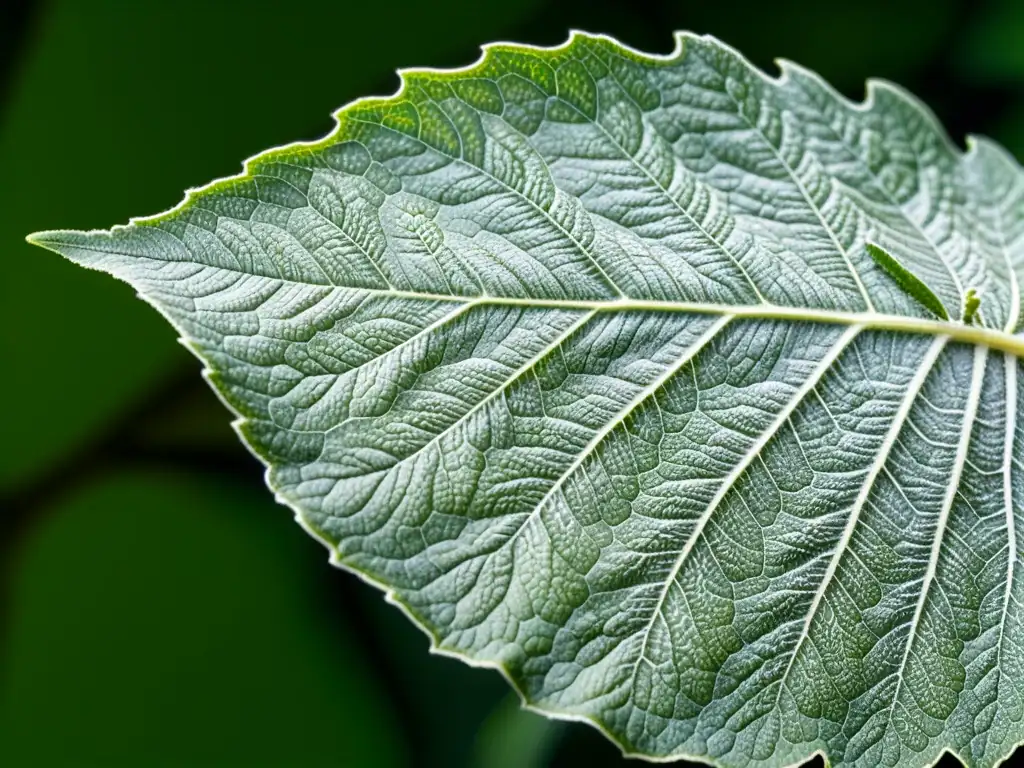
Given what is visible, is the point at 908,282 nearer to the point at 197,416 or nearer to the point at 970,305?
the point at 970,305

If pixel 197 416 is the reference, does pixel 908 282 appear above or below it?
above

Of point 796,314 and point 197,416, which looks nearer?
point 796,314

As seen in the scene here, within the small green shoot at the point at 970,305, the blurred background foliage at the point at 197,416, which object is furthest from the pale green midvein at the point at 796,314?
the blurred background foliage at the point at 197,416

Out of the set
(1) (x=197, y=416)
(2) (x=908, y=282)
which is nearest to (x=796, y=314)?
(2) (x=908, y=282)

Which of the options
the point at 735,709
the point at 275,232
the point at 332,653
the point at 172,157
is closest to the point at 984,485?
the point at 735,709

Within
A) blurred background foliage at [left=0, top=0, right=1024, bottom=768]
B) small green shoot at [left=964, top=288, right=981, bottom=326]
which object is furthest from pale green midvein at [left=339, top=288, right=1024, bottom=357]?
blurred background foliage at [left=0, top=0, right=1024, bottom=768]

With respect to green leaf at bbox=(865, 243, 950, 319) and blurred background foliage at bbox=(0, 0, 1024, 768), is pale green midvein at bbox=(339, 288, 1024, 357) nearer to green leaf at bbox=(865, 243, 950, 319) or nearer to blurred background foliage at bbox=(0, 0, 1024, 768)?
green leaf at bbox=(865, 243, 950, 319)

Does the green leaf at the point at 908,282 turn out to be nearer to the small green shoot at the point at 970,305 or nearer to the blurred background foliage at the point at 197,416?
the small green shoot at the point at 970,305

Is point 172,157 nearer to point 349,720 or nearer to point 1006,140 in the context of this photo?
point 349,720
